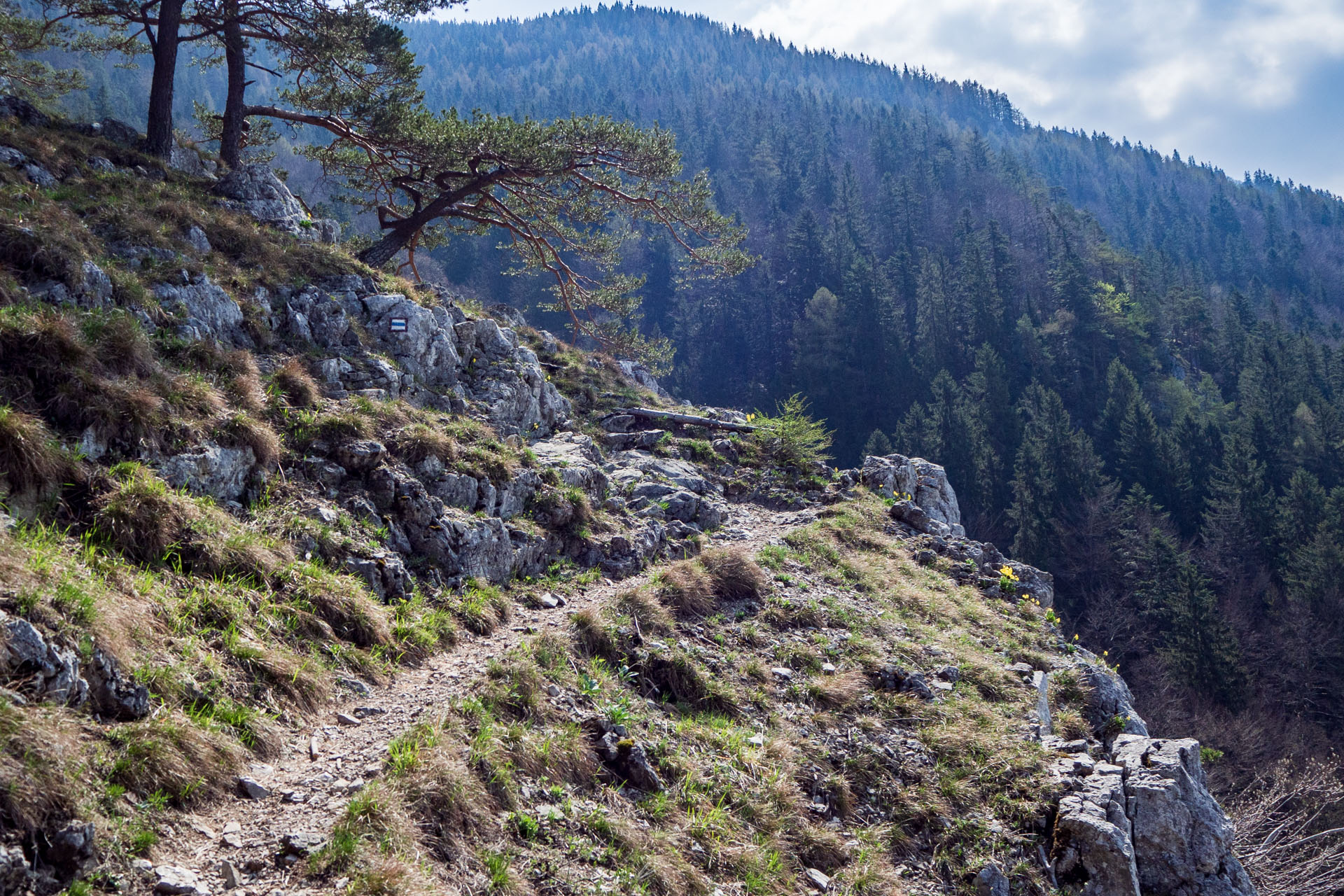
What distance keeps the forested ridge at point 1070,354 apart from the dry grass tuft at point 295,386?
8504 mm

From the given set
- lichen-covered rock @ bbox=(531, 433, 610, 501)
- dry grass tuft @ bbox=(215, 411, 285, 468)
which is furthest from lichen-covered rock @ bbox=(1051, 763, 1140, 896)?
dry grass tuft @ bbox=(215, 411, 285, 468)

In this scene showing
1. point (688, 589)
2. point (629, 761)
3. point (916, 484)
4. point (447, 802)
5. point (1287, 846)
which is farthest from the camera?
point (916, 484)

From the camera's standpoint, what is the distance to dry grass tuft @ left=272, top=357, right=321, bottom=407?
9.41 meters

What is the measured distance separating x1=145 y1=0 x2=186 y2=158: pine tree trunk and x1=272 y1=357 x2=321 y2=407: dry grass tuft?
312 inches

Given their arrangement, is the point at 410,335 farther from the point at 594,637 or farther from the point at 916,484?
the point at 916,484

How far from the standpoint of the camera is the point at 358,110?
15484 mm

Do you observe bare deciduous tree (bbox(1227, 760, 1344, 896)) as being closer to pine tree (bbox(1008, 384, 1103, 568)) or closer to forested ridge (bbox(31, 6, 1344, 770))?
forested ridge (bbox(31, 6, 1344, 770))

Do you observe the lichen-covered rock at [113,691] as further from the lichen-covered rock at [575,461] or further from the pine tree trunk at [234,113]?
the pine tree trunk at [234,113]

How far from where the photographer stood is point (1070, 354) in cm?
6438

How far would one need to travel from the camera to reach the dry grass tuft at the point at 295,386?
941 cm

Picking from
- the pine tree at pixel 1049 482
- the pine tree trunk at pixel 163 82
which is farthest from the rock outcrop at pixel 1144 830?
the pine tree at pixel 1049 482

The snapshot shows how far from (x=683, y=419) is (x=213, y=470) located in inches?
450

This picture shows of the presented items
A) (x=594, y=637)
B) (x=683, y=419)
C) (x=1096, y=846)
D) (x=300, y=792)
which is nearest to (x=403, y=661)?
(x=594, y=637)

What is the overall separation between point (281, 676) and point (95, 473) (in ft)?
8.07
